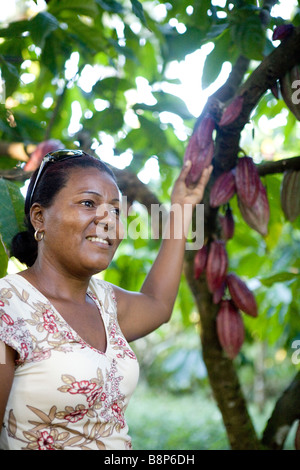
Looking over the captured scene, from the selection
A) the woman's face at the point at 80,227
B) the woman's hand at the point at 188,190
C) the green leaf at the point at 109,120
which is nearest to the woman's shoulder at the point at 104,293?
the woman's face at the point at 80,227

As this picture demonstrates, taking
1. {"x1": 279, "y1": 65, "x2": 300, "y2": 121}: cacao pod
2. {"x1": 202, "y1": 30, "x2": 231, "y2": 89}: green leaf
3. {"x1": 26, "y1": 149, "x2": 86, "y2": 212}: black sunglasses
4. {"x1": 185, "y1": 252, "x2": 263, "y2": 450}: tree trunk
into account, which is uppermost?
{"x1": 202, "y1": 30, "x2": 231, "y2": 89}: green leaf

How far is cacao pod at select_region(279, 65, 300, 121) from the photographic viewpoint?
136cm

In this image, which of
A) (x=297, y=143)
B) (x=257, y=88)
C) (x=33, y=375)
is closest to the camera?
(x=33, y=375)

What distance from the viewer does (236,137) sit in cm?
146

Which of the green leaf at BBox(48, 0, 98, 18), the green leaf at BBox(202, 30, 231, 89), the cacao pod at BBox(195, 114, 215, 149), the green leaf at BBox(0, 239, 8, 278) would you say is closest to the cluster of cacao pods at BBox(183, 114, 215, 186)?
the cacao pod at BBox(195, 114, 215, 149)

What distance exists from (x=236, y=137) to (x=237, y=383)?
0.77m

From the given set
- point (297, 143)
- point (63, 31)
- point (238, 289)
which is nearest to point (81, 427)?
point (238, 289)

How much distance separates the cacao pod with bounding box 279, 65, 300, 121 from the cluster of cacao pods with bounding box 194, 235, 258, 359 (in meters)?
0.43

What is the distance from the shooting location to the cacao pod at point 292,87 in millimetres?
1362

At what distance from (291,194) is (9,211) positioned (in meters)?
0.79

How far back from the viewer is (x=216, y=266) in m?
1.54

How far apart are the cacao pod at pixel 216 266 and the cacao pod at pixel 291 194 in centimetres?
21

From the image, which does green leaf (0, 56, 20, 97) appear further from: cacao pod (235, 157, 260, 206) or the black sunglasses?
cacao pod (235, 157, 260, 206)
